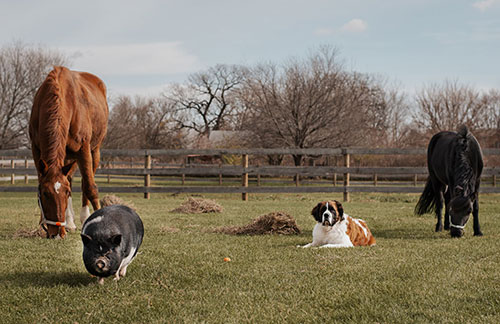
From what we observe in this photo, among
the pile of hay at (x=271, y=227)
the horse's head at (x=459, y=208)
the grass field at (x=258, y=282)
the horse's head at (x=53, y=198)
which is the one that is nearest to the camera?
the grass field at (x=258, y=282)

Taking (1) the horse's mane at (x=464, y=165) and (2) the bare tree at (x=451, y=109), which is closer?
(1) the horse's mane at (x=464, y=165)

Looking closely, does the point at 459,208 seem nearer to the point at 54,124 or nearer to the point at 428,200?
the point at 428,200

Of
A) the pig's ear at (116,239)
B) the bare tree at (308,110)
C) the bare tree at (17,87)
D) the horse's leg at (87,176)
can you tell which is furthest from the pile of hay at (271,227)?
the bare tree at (17,87)

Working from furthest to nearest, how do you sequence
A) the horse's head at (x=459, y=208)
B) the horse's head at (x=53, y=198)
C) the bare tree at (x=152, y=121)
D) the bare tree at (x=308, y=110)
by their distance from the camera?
the bare tree at (x=152, y=121) < the bare tree at (x=308, y=110) < the horse's head at (x=459, y=208) < the horse's head at (x=53, y=198)

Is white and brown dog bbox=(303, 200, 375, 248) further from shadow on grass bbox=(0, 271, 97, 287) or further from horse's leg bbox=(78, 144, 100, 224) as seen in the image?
horse's leg bbox=(78, 144, 100, 224)

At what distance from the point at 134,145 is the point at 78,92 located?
38.6 metres

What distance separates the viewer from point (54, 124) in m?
6.69

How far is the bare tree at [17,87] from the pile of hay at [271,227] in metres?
27.9

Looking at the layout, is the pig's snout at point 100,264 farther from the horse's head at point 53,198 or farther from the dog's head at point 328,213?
the dog's head at point 328,213

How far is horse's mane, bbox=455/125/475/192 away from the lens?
7.38 metres

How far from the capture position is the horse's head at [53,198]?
19.9ft

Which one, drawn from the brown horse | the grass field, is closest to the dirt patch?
the grass field

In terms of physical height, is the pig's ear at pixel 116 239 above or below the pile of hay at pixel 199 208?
above

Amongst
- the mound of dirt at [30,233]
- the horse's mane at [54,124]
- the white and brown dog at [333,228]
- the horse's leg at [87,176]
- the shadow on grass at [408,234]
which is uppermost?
the horse's mane at [54,124]
